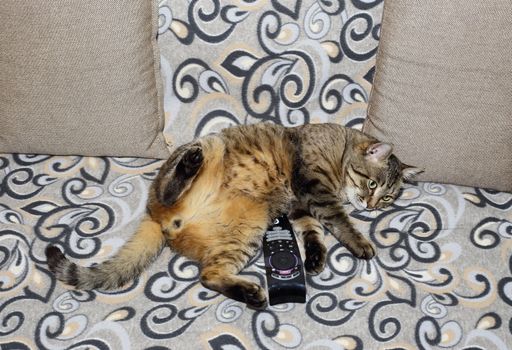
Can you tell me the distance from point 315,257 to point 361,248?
123 mm

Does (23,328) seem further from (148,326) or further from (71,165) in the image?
(71,165)

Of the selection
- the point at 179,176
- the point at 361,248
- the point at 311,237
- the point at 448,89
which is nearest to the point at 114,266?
the point at 179,176

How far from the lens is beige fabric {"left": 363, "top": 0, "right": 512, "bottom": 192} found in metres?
1.35

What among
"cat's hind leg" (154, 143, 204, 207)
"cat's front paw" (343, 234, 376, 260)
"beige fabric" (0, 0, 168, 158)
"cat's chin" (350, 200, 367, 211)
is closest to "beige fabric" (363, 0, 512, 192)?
"cat's chin" (350, 200, 367, 211)

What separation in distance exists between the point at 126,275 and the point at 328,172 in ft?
2.23

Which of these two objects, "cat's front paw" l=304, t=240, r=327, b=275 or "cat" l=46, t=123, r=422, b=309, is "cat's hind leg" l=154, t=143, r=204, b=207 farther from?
"cat's front paw" l=304, t=240, r=327, b=275

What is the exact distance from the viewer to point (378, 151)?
153 cm

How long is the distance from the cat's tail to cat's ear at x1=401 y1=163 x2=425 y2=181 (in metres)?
0.75

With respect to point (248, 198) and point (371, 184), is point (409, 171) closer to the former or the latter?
point (371, 184)

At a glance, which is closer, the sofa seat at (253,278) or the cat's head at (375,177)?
the sofa seat at (253,278)

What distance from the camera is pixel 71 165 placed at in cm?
161

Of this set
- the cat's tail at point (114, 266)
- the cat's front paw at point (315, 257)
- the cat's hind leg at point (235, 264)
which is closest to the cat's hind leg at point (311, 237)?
the cat's front paw at point (315, 257)

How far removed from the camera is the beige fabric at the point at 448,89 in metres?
1.35

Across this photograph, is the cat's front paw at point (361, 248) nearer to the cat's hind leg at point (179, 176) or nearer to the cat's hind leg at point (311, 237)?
the cat's hind leg at point (311, 237)
